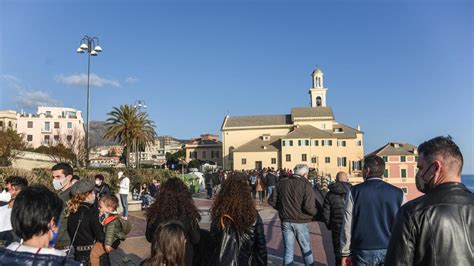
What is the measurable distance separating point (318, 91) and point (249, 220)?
324 feet

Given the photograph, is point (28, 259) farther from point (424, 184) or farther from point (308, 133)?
point (308, 133)

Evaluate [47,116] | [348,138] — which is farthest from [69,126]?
[348,138]

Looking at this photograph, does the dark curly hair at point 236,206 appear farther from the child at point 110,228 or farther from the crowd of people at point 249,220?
the child at point 110,228

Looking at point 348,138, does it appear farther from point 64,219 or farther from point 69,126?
point 64,219

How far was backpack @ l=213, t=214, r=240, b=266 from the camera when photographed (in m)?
4.51

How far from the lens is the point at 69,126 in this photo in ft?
340

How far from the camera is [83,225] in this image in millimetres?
5117

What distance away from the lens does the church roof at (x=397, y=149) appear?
86.2m

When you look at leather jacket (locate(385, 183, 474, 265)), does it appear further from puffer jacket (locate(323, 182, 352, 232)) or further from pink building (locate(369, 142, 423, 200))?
pink building (locate(369, 142, 423, 200))

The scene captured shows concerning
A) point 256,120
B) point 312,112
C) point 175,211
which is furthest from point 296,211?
point 256,120

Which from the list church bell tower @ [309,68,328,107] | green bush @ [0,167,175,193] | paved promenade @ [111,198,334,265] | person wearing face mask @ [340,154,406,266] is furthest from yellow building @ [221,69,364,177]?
person wearing face mask @ [340,154,406,266]

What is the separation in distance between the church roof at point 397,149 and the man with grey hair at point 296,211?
8203 centimetres

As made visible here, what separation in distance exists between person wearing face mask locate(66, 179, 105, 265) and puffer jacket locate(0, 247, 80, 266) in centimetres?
269

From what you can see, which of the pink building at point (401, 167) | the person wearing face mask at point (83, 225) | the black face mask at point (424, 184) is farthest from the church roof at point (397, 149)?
the black face mask at point (424, 184)
